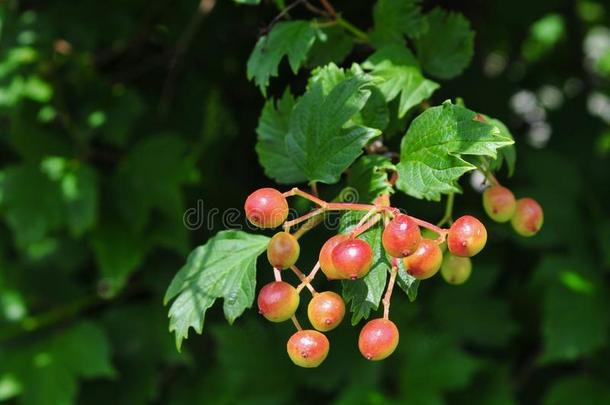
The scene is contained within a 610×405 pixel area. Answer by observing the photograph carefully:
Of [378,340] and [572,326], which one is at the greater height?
[378,340]

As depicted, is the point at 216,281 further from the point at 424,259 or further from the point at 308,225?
the point at 424,259

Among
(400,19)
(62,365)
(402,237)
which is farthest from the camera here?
(62,365)

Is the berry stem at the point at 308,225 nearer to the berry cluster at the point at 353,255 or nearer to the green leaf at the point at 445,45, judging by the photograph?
the berry cluster at the point at 353,255

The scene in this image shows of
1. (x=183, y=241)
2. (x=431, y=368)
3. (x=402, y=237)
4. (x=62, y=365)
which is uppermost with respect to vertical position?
(x=402, y=237)

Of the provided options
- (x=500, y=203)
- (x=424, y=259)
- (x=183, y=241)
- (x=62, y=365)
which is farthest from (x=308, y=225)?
(x=62, y=365)

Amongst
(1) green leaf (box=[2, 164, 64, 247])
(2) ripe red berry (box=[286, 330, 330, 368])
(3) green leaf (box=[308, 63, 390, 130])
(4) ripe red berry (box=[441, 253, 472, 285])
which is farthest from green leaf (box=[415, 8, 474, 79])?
(1) green leaf (box=[2, 164, 64, 247])

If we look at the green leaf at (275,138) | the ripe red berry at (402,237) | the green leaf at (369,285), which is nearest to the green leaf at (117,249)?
the green leaf at (275,138)

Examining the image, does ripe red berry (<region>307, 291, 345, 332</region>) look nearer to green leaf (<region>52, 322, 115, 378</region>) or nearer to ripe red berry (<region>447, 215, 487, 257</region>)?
ripe red berry (<region>447, 215, 487, 257</region>)
